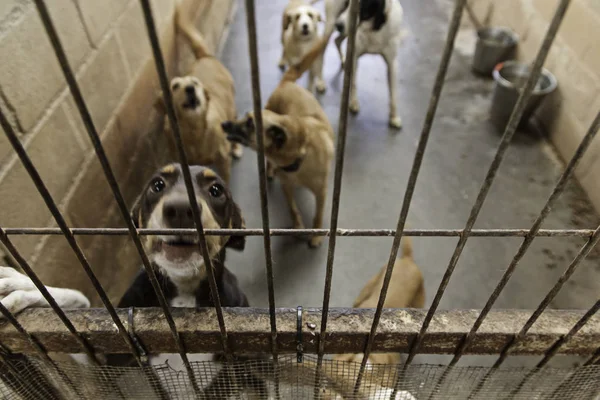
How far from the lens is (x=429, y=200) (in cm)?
268

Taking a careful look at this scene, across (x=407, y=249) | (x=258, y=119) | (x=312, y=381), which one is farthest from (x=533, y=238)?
(x=407, y=249)

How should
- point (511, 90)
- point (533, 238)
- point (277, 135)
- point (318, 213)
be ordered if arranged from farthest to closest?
point (511, 90), point (318, 213), point (277, 135), point (533, 238)

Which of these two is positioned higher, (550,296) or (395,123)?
(395,123)

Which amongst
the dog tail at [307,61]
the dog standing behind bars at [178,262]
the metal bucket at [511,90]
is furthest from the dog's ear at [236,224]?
the metal bucket at [511,90]

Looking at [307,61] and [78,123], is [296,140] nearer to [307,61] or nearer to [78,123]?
[307,61]

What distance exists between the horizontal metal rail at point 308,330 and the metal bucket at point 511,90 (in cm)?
229

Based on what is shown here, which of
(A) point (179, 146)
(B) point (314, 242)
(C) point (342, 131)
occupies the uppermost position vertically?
(C) point (342, 131)

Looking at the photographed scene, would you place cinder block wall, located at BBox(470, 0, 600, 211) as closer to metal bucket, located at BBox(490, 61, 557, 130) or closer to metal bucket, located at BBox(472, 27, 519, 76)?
metal bucket, located at BBox(490, 61, 557, 130)

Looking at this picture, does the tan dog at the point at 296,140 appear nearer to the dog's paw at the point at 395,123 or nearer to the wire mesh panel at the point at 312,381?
the dog's paw at the point at 395,123

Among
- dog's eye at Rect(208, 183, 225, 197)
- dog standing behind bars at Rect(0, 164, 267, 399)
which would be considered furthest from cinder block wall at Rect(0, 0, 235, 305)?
dog's eye at Rect(208, 183, 225, 197)

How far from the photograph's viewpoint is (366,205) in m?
2.66

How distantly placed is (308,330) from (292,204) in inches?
60.6

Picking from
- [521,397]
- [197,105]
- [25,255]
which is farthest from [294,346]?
[197,105]

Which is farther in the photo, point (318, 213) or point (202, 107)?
point (318, 213)
